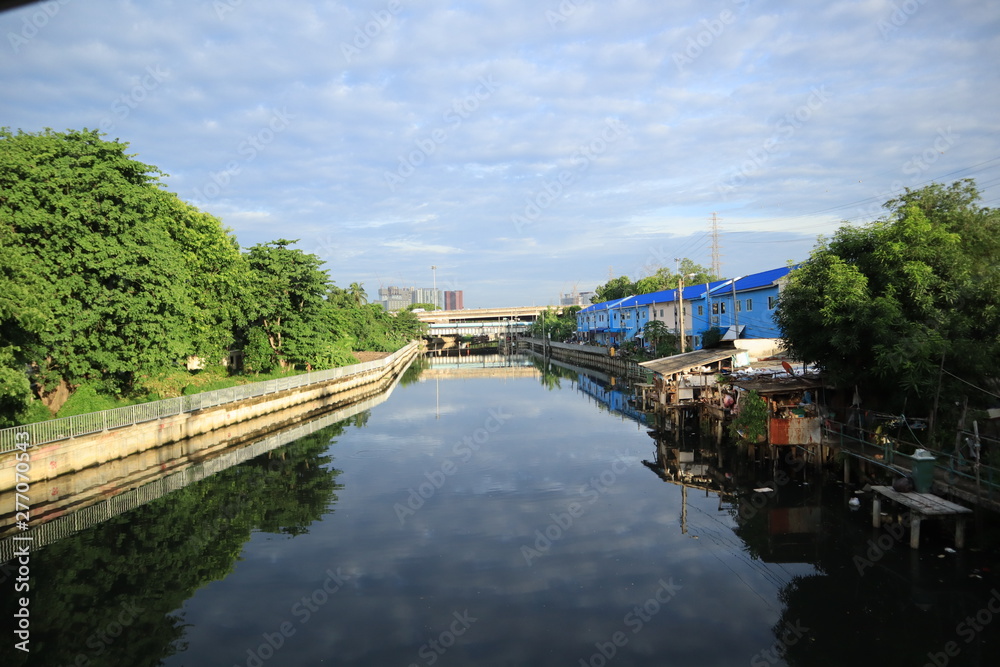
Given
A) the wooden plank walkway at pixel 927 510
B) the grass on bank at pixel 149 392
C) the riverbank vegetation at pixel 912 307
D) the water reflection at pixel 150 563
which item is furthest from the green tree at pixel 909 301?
the grass on bank at pixel 149 392

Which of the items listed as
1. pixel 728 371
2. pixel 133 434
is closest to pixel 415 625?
pixel 133 434

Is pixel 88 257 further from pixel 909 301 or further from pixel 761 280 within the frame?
pixel 761 280

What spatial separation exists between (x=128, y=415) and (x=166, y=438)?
292 centimetres

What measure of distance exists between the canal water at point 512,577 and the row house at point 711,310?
9667 millimetres

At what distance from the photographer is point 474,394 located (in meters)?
54.6

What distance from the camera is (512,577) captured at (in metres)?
14.6

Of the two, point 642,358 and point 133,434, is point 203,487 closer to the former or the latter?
point 133,434

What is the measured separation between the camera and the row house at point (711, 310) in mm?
42750

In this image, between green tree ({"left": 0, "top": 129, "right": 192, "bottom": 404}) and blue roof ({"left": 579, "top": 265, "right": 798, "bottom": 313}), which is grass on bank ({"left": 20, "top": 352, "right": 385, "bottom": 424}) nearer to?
green tree ({"left": 0, "top": 129, "right": 192, "bottom": 404})

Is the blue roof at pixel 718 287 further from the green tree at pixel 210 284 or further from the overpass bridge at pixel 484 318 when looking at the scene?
the overpass bridge at pixel 484 318

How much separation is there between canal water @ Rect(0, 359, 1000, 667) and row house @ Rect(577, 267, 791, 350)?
9.67 meters

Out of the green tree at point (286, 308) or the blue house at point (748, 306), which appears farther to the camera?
the green tree at point (286, 308)

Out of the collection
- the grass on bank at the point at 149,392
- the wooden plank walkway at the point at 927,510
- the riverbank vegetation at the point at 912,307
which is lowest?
the wooden plank walkway at the point at 927,510

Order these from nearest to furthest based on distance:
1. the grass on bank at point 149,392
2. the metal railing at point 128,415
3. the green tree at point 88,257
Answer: the metal railing at point 128,415 → the green tree at point 88,257 → the grass on bank at point 149,392
